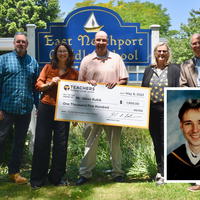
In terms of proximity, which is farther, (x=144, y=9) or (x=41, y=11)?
(x=144, y=9)

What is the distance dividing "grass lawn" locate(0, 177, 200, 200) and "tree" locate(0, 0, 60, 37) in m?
33.3

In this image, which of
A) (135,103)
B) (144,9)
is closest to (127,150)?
(135,103)

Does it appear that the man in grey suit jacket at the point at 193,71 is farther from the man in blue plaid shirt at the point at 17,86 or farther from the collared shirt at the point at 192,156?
the man in blue plaid shirt at the point at 17,86

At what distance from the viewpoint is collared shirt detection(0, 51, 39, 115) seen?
4.12 m

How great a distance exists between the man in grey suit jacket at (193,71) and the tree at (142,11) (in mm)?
37841

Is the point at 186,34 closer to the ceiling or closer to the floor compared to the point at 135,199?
closer to the ceiling

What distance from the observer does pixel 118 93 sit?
4.15 m

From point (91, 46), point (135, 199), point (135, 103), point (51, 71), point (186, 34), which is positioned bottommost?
point (135, 199)

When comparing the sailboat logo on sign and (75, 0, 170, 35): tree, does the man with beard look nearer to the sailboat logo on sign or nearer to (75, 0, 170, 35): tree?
the sailboat logo on sign

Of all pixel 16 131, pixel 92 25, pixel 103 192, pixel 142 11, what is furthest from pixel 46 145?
pixel 142 11

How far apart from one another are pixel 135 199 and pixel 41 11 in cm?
3636

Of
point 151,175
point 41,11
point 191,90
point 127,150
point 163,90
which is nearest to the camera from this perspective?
point 191,90

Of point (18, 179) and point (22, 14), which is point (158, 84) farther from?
point (22, 14)

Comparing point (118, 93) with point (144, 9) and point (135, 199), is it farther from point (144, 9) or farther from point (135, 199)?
point (144, 9)
